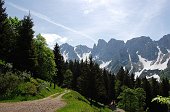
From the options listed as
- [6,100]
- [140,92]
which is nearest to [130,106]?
[140,92]

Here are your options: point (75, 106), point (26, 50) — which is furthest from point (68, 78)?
point (75, 106)

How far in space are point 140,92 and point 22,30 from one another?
5613 centimetres

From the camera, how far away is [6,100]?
1299 inches

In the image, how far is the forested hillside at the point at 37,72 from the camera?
4102 cm

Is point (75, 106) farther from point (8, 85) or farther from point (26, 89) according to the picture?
point (26, 89)

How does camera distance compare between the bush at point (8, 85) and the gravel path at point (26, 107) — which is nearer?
the gravel path at point (26, 107)

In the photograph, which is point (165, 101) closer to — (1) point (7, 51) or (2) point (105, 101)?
(1) point (7, 51)

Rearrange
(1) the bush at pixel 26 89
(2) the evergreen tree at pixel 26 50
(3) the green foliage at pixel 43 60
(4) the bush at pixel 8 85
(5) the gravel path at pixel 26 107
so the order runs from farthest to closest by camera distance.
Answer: (3) the green foliage at pixel 43 60
(2) the evergreen tree at pixel 26 50
(1) the bush at pixel 26 89
(4) the bush at pixel 8 85
(5) the gravel path at pixel 26 107

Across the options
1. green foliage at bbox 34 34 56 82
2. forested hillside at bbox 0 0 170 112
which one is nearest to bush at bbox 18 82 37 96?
forested hillside at bbox 0 0 170 112

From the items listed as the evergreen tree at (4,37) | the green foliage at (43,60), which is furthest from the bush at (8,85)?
the green foliage at (43,60)

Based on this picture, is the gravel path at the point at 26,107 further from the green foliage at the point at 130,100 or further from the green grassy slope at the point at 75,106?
the green foliage at the point at 130,100

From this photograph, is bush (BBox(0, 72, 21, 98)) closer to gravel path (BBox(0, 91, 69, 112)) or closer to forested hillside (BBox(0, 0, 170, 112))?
forested hillside (BBox(0, 0, 170, 112))

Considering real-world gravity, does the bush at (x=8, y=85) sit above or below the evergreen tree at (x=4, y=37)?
below

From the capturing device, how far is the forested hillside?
41.0 m
